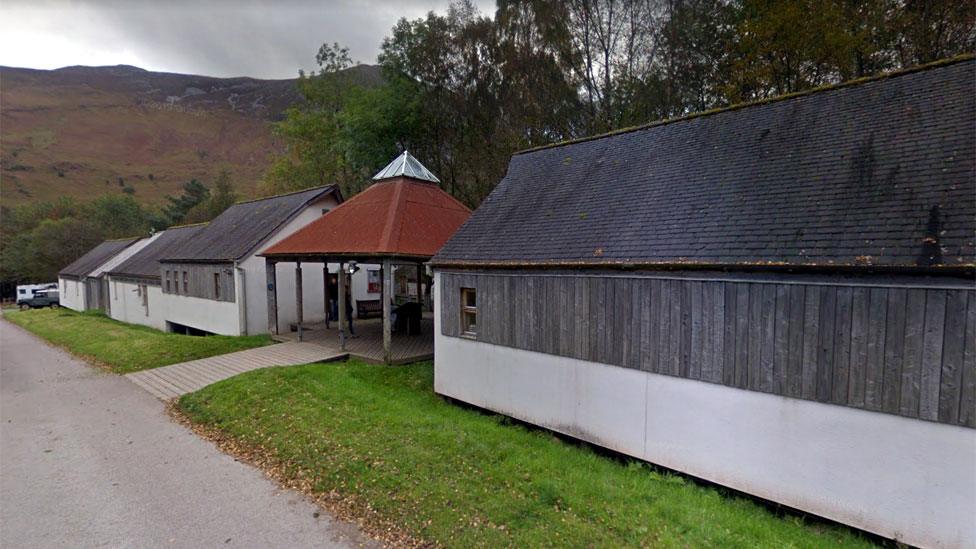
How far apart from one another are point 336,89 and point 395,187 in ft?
68.0

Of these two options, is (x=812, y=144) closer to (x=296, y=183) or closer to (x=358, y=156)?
(x=358, y=156)

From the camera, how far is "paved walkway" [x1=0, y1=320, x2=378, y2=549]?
16.0 feet

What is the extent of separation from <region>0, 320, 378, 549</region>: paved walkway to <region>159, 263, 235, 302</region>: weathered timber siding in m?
8.41

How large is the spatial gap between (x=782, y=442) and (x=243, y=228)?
825 inches

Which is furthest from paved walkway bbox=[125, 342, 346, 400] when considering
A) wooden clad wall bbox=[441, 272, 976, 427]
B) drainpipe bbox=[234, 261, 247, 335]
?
wooden clad wall bbox=[441, 272, 976, 427]

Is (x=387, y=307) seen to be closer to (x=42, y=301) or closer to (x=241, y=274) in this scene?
(x=241, y=274)

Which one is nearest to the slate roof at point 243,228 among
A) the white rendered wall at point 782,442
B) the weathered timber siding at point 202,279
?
the weathered timber siding at point 202,279

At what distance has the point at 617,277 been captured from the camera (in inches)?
289

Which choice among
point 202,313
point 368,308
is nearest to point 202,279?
point 202,313

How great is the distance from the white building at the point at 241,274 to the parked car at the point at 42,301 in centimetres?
3073

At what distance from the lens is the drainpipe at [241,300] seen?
17.0m

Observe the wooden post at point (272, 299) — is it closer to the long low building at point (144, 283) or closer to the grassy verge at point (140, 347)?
the grassy verge at point (140, 347)

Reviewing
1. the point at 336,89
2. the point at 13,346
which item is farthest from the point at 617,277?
the point at 336,89

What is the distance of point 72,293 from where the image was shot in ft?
122
